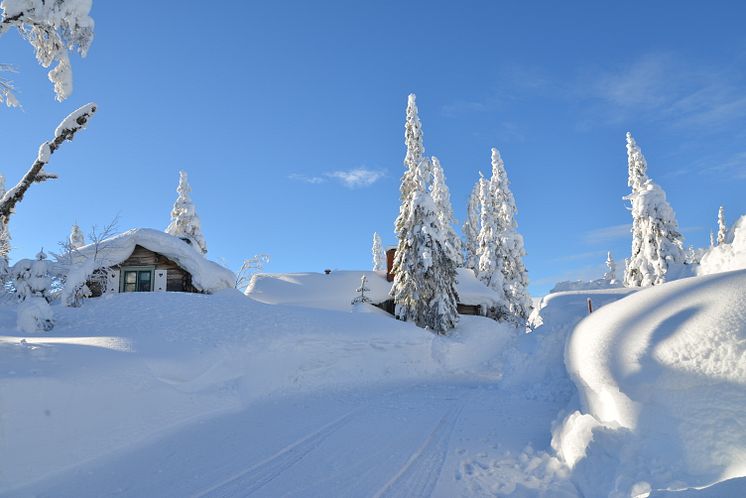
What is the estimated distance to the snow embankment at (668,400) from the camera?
171 inches

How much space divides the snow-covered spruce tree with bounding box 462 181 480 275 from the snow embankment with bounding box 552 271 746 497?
37.6 meters

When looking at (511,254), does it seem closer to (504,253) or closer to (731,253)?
(504,253)

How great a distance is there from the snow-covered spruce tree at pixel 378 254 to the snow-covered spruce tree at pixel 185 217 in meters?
32.4

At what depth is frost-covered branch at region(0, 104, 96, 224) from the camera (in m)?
10.2

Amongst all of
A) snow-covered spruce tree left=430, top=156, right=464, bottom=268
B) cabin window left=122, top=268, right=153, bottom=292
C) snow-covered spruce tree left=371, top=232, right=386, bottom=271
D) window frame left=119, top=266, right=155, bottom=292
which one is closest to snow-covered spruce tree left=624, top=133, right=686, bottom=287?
snow-covered spruce tree left=430, top=156, right=464, bottom=268

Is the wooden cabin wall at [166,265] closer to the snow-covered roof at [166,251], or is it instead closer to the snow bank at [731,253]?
the snow-covered roof at [166,251]

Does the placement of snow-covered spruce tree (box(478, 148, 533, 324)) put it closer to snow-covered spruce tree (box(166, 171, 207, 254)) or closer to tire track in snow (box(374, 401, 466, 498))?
snow-covered spruce tree (box(166, 171, 207, 254))

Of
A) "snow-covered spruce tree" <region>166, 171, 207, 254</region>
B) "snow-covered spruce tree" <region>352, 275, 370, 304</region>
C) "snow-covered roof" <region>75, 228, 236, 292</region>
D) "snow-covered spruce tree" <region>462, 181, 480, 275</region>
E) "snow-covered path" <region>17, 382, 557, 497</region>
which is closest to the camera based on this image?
"snow-covered path" <region>17, 382, 557, 497</region>

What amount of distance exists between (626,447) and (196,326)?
A: 11054mm

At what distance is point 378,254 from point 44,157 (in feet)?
183

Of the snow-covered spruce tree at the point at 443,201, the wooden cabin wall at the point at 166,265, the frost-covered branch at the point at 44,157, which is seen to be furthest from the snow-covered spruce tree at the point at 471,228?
the frost-covered branch at the point at 44,157

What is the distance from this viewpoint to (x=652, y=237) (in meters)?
27.3

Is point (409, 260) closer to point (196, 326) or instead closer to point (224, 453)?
point (196, 326)

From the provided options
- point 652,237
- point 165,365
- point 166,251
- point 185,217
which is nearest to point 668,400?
point 165,365
